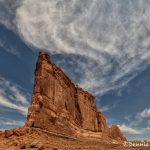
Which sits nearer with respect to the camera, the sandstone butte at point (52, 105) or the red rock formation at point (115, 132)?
the sandstone butte at point (52, 105)

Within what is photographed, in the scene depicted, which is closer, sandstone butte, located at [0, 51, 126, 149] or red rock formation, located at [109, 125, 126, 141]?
sandstone butte, located at [0, 51, 126, 149]

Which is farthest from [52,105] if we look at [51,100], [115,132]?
[115,132]

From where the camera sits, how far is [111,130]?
139m

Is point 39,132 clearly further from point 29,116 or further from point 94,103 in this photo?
point 94,103

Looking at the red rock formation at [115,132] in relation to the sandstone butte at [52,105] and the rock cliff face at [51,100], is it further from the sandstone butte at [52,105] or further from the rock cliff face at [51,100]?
the rock cliff face at [51,100]

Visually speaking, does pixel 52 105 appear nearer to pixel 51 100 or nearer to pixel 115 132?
pixel 51 100

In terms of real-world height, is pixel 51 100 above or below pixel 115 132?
below

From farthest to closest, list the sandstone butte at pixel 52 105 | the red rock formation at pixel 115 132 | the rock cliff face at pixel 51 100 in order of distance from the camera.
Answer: the red rock formation at pixel 115 132 → the rock cliff face at pixel 51 100 → the sandstone butte at pixel 52 105

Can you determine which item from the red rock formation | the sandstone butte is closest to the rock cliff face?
the sandstone butte

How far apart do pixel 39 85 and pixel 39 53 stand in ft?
36.0

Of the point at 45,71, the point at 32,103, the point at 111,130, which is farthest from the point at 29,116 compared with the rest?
the point at 111,130

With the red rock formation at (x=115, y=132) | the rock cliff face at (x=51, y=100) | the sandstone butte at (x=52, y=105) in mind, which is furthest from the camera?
the red rock formation at (x=115, y=132)

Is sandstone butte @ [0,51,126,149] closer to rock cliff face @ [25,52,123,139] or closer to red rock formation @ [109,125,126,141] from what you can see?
rock cliff face @ [25,52,123,139]

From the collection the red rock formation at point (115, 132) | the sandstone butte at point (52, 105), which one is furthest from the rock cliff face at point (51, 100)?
the red rock formation at point (115, 132)
